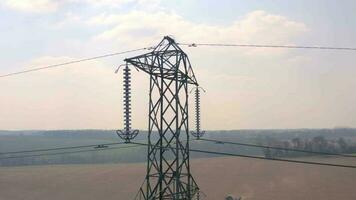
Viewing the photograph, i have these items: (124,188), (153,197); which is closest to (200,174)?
(124,188)

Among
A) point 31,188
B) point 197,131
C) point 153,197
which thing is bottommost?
point 31,188

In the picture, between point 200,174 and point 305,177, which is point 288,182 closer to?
Result: point 305,177

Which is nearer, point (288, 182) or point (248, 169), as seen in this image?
point (288, 182)

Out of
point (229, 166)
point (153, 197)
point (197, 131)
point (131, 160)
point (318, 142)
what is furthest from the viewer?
point (131, 160)

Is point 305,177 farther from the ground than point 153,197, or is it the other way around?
point 153,197

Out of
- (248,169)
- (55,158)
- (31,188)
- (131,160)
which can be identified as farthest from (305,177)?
(55,158)

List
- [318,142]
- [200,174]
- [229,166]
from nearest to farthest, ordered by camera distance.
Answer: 1. [200,174]
2. [229,166]
3. [318,142]
